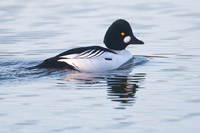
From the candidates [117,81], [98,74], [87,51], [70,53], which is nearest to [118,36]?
[87,51]

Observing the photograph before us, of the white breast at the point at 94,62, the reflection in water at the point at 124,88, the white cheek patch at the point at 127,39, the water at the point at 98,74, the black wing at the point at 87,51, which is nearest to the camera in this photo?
the water at the point at 98,74

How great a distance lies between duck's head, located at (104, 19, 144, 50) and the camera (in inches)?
563

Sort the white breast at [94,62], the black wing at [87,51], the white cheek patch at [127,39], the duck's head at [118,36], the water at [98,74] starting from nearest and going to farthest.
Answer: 1. the water at [98,74]
2. the white breast at [94,62]
3. the black wing at [87,51]
4. the duck's head at [118,36]
5. the white cheek patch at [127,39]

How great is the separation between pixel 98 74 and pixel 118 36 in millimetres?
1881

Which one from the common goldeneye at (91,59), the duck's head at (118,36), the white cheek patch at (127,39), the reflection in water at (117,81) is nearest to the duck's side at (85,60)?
the common goldeneye at (91,59)

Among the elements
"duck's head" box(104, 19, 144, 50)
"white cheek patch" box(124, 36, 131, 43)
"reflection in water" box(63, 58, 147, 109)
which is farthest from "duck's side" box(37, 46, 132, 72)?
"white cheek patch" box(124, 36, 131, 43)

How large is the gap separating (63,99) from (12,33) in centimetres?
731

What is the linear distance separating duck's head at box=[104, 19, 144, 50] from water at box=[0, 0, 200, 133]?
1.77 ft

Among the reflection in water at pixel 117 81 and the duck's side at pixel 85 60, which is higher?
the duck's side at pixel 85 60

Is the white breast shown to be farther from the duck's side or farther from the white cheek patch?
the white cheek patch

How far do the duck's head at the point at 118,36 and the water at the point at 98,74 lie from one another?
54 centimetres

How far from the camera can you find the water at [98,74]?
348 inches

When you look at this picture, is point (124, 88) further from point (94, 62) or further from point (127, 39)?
point (127, 39)

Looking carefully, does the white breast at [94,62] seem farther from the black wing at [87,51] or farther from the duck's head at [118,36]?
the duck's head at [118,36]
